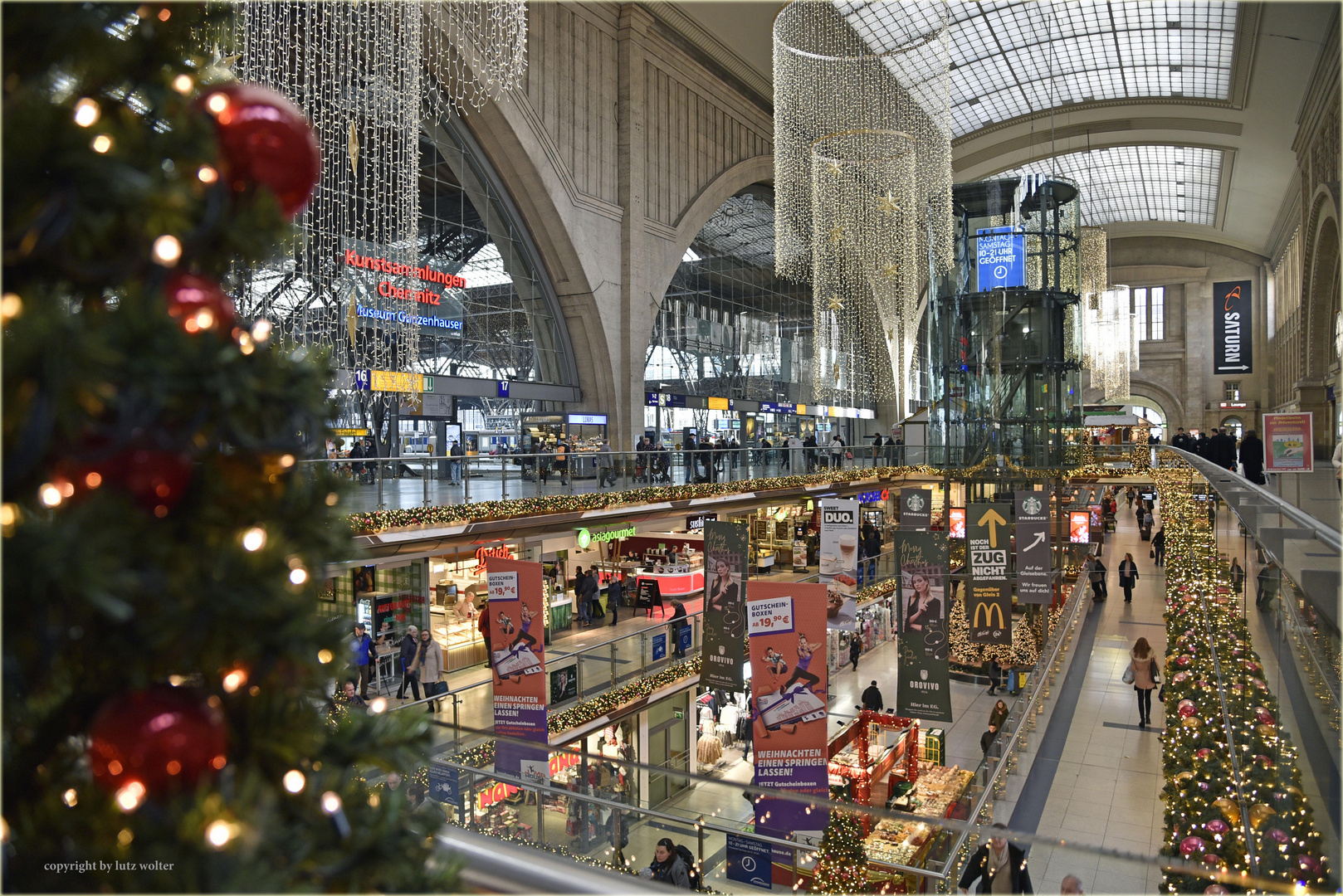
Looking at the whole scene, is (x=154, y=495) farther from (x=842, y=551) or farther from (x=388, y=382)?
(x=388, y=382)

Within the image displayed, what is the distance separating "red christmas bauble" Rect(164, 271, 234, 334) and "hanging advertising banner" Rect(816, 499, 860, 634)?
14.1 meters

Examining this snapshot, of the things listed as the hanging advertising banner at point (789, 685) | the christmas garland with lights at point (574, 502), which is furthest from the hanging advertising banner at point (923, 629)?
the christmas garland with lights at point (574, 502)

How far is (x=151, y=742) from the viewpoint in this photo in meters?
0.88

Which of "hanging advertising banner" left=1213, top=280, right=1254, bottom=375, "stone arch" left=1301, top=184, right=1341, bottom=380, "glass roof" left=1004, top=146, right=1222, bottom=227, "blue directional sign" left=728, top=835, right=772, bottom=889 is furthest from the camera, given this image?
"hanging advertising banner" left=1213, top=280, right=1254, bottom=375

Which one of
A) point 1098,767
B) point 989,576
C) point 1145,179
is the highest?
point 1145,179

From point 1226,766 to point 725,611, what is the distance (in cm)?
676

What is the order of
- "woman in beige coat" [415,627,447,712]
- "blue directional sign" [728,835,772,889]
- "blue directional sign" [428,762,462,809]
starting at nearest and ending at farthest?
1. "blue directional sign" [428,762,462,809]
2. "blue directional sign" [728,835,772,889]
3. "woman in beige coat" [415,627,447,712]

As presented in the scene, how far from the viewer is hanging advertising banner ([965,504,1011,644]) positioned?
43.2 ft

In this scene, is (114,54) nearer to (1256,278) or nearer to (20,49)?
(20,49)

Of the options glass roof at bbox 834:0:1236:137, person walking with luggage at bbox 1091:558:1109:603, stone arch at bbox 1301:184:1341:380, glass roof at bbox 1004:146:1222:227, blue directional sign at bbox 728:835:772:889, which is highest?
glass roof at bbox 834:0:1236:137

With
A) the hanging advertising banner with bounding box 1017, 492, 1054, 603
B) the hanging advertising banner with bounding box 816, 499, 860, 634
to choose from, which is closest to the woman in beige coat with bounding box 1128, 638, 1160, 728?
the hanging advertising banner with bounding box 1017, 492, 1054, 603

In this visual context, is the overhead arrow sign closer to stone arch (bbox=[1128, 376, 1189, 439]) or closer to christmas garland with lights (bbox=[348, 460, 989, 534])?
christmas garland with lights (bbox=[348, 460, 989, 534])

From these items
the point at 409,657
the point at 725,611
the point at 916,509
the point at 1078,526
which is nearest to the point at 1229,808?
the point at 725,611

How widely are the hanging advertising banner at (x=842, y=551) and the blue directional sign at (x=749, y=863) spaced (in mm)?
8112
